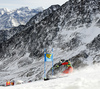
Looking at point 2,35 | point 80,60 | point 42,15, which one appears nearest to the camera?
point 80,60

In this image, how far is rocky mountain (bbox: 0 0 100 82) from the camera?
61.5 metres

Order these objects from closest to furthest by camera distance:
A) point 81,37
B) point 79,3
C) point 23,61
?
point 81,37 < point 23,61 < point 79,3

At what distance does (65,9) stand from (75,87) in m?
83.7

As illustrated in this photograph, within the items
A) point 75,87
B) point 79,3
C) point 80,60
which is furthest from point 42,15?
point 75,87

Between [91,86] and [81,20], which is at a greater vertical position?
[81,20]

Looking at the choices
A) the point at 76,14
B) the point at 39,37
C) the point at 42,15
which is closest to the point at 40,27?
the point at 39,37

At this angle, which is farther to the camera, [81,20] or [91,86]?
[81,20]

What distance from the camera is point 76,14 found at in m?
79.7

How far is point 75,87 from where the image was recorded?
22.5ft

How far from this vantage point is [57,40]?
7525 centimetres

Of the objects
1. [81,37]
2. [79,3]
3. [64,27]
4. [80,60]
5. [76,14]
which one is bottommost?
[80,60]

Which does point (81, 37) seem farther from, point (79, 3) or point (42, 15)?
point (42, 15)

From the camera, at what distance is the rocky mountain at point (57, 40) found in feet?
202

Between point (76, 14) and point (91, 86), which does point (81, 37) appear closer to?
point (76, 14)
